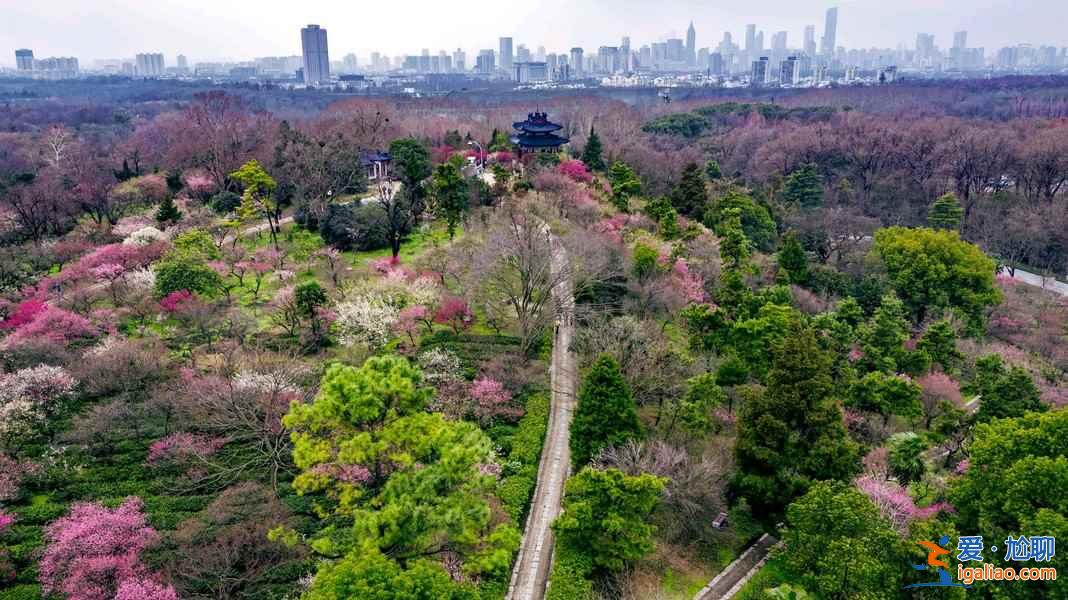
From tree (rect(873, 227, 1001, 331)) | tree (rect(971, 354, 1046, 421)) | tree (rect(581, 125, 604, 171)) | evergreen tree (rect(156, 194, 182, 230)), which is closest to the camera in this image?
tree (rect(971, 354, 1046, 421))

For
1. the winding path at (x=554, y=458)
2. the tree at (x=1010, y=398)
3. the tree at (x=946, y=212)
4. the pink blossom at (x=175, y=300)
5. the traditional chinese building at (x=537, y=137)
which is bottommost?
the winding path at (x=554, y=458)

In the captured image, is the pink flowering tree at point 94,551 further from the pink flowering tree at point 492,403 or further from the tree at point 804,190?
the tree at point 804,190

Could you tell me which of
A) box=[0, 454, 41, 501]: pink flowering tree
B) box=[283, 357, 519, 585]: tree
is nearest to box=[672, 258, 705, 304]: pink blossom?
box=[283, 357, 519, 585]: tree

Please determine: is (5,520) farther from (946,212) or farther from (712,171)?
(712,171)

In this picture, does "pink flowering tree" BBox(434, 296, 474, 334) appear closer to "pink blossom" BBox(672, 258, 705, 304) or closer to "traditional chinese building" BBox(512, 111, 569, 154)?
"pink blossom" BBox(672, 258, 705, 304)

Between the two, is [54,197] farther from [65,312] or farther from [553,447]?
[553,447]

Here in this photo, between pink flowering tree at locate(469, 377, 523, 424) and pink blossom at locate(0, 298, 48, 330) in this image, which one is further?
pink blossom at locate(0, 298, 48, 330)

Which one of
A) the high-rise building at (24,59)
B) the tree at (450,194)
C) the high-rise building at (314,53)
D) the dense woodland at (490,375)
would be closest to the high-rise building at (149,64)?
the high-rise building at (24,59)
